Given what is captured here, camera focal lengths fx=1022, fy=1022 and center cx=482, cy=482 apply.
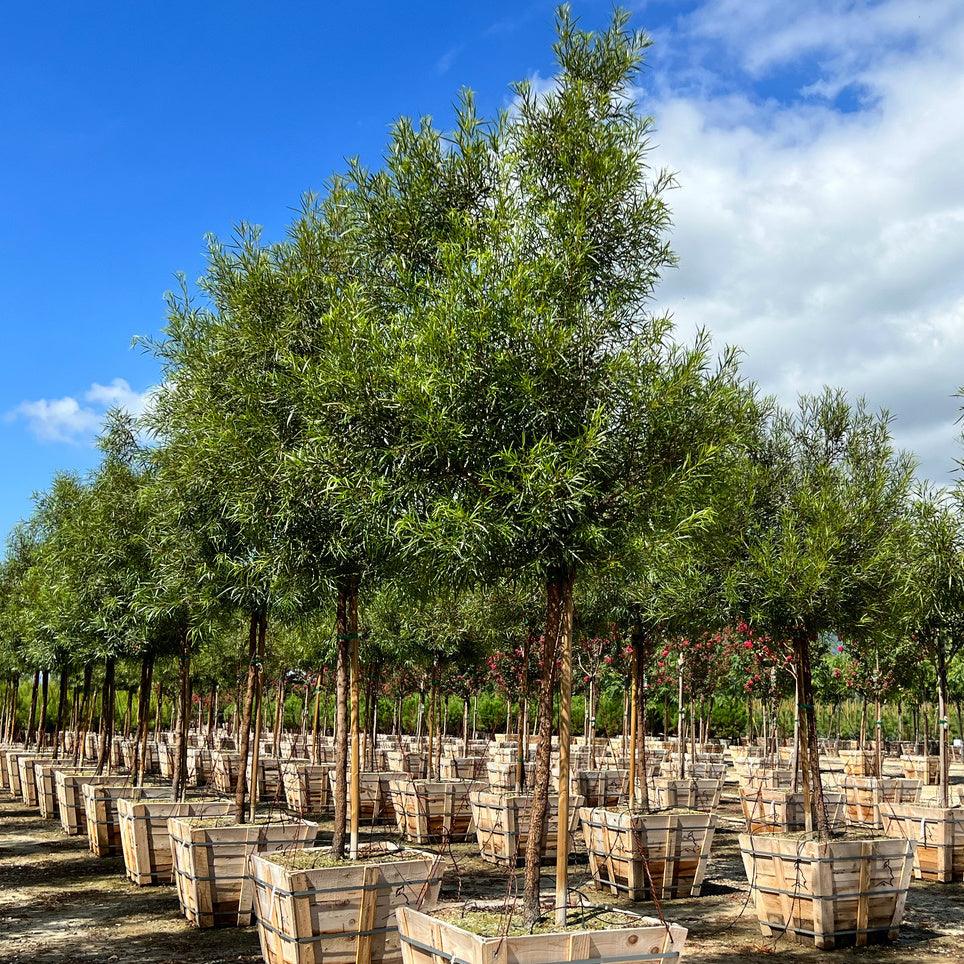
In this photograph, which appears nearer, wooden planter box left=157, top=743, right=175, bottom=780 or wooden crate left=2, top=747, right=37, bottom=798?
wooden planter box left=157, top=743, right=175, bottom=780

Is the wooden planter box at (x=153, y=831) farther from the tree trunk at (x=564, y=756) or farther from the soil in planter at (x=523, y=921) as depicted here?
the tree trunk at (x=564, y=756)

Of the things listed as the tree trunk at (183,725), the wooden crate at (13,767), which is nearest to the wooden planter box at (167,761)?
the wooden crate at (13,767)

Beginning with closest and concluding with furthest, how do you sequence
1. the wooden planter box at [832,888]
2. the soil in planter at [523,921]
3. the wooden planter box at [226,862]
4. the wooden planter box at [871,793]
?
the soil in planter at [523,921]
the wooden planter box at [832,888]
the wooden planter box at [226,862]
the wooden planter box at [871,793]

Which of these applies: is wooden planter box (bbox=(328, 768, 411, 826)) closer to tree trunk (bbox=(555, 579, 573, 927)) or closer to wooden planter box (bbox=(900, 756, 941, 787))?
tree trunk (bbox=(555, 579, 573, 927))

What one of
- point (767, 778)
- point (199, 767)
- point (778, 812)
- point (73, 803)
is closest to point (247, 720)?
point (73, 803)

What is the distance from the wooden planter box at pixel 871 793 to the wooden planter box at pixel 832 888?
37.7 feet

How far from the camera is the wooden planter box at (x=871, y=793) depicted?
23109mm

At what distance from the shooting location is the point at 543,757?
8672mm

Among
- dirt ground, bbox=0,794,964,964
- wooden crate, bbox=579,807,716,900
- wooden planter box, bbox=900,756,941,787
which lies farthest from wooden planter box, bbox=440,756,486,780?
wooden planter box, bbox=900,756,941,787

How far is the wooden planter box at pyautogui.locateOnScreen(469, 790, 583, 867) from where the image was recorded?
16.4 m

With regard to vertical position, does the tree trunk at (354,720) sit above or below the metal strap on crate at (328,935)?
above

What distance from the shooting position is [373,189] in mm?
10141

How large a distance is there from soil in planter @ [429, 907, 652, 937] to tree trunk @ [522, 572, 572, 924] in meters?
0.11

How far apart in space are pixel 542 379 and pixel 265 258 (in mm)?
5543
